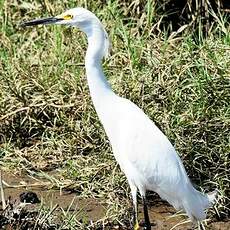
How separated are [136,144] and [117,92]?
1.03 metres

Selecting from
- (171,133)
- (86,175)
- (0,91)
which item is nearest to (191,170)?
(171,133)

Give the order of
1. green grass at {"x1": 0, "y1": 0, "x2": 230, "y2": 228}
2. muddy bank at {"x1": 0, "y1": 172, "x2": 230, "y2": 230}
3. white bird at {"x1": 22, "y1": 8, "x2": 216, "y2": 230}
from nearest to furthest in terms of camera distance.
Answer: white bird at {"x1": 22, "y1": 8, "x2": 216, "y2": 230} < muddy bank at {"x1": 0, "y1": 172, "x2": 230, "y2": 230} < green grass at {"x1": 0, "y1": 0, "x2": 230, "y2": 228}

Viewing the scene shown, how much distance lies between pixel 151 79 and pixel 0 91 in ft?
3.65

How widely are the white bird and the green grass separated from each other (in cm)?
40

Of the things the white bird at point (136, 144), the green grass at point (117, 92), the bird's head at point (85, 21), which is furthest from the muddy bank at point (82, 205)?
the bird's head at point (85, 21)

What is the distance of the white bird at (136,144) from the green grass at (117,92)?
1.30ft

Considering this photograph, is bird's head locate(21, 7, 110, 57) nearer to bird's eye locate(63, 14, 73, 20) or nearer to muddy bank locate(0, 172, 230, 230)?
bird's eye locate(63, 14, 73, 20)

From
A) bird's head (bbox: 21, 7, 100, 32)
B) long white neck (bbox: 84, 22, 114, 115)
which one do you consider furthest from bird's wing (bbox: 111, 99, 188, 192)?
bird's head (bbox: 21, 7, 100, 32)

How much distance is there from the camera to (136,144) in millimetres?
4848

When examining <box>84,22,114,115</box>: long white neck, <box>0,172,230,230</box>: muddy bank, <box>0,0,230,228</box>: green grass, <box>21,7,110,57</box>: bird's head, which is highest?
<box>21,7,110,57</box>: bird's head

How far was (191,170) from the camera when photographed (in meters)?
5.46

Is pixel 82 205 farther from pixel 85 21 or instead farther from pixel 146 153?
pixel 85 21

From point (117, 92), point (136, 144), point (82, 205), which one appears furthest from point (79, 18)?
point (82, 205)

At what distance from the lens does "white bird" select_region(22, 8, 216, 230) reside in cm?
481
